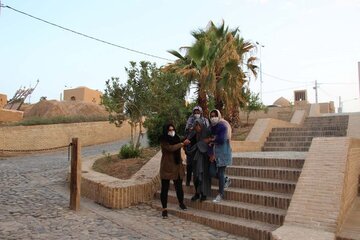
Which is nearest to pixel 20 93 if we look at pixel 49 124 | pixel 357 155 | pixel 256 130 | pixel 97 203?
pixel 49 124

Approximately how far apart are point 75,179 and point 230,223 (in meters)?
2.95

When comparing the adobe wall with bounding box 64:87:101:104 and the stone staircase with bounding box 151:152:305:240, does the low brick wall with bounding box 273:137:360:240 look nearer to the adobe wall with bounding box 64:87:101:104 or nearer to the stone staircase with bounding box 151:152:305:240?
the stone staircase with bounding box 151:152:305:240

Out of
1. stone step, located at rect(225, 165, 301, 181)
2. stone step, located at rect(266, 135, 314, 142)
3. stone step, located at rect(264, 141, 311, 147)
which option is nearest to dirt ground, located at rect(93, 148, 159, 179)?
stone step, located at rect(225, 165, 301, 181)

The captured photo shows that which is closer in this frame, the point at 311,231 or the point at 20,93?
the point at 311,231

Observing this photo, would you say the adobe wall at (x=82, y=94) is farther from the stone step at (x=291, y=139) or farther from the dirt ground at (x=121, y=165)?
the dirt ground at (x=121, y=165)

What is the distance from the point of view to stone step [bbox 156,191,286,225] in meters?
5.59

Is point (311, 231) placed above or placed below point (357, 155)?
below

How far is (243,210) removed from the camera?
235 inches

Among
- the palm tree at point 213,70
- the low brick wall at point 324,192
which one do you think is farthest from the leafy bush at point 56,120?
the low brick wall at point 324,192

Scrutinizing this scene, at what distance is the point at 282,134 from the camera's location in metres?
12.5

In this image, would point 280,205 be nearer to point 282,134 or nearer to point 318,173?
point 318,173

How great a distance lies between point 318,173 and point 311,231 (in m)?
1.41

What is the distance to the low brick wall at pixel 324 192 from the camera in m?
4.68

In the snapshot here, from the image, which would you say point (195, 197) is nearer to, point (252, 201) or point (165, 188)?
point (165, 188)
